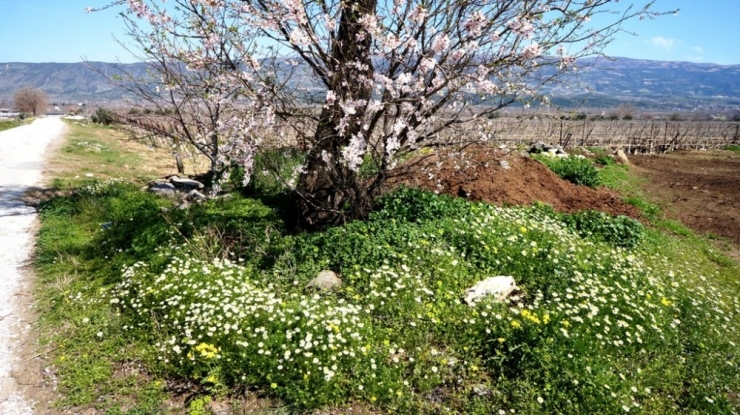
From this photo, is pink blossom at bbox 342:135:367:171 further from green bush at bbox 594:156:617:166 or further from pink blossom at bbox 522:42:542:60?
green bush at bbox 594:156:617:166

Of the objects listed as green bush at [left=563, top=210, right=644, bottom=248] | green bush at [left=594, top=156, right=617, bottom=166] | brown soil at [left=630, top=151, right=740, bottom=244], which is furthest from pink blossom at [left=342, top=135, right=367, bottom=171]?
green bush at [left=594, top=156, right=617, bottom=166]

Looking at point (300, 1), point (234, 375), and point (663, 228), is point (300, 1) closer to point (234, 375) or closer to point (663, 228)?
point (234, 375)

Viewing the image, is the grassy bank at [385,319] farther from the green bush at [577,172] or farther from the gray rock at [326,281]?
the green bush at [577,172]

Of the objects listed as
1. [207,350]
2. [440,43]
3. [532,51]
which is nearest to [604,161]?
[532,51]

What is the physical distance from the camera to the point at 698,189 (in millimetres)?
16750

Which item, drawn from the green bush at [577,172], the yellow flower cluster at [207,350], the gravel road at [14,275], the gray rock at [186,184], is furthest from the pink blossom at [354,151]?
the green bush at [577,172]

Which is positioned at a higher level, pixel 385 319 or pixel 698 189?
pixel 385 319

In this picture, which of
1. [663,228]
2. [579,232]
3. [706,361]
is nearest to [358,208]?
[579,232]

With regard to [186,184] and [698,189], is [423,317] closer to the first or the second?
[186,184]

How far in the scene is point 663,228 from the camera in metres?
11.4

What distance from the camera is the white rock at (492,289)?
6.18 meters

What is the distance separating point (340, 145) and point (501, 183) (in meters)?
5.17

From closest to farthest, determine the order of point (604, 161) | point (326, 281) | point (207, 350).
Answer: point (207, 350)
point (326, 281)
point (604, 161)

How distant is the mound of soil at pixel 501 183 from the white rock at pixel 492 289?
3025 mm
